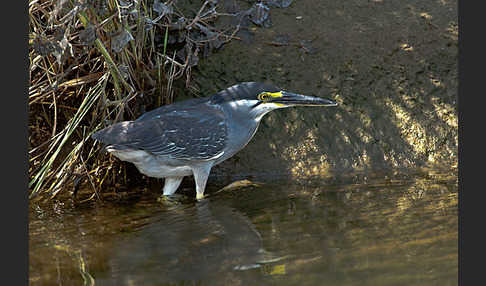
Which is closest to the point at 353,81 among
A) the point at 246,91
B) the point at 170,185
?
the point at 246,91

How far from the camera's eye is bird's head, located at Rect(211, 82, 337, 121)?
6.68 metres

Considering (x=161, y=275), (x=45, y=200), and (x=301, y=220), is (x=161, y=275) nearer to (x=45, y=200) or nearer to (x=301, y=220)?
(x=301, y=220)

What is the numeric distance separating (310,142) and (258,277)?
130 inches

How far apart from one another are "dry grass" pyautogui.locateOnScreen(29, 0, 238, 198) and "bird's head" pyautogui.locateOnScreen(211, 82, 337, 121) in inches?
26.3

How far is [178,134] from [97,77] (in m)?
1.10

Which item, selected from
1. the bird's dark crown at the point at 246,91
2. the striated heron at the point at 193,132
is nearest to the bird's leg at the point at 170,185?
the striated heron at the point at 193,132

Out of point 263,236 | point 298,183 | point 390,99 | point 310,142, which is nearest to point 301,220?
point 263,236

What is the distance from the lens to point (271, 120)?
752 cm

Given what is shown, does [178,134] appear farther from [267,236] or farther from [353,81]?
[353,81]

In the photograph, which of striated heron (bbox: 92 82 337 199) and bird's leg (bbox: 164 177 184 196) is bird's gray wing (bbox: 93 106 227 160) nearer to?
striated heron (bbox: 92 82 337 199)

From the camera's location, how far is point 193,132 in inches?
254

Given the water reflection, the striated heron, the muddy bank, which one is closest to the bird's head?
the striated heron

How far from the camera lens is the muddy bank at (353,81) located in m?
7.32

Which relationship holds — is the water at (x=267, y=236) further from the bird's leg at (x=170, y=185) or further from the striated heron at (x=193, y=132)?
the striated heron at (x=193, y=132)
